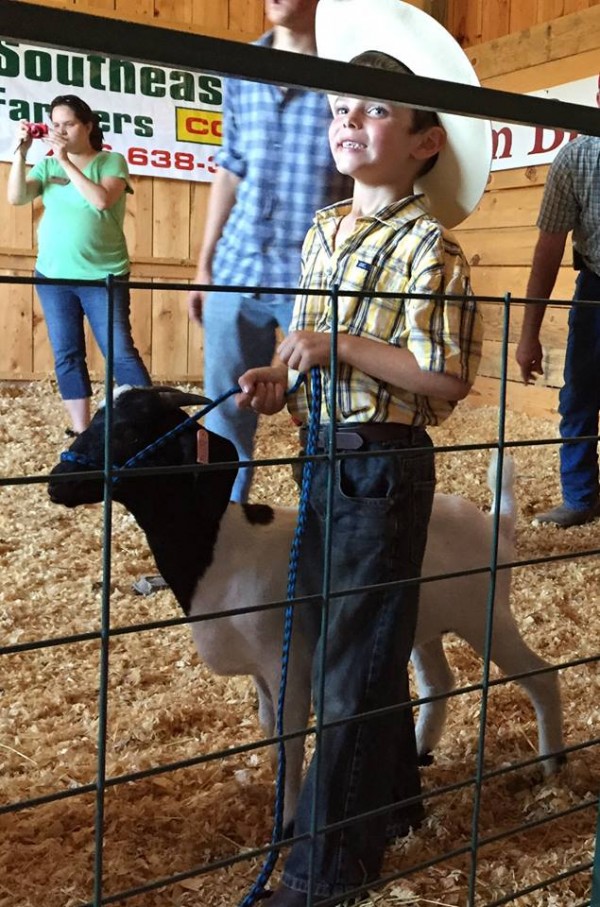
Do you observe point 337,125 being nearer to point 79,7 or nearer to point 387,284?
point 387,284

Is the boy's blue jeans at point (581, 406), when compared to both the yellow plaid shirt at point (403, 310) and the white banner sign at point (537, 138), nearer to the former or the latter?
the white banner sign at point (537, 138)

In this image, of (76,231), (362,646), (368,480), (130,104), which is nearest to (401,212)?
(368,480)

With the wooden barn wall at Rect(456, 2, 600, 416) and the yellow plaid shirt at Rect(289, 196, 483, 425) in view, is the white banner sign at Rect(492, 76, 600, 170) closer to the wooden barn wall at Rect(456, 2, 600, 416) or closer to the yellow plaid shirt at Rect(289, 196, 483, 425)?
the wooden barn wall at Rect(456, 2, 600, 416)

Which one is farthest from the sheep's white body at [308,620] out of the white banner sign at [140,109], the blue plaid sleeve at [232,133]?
the white banner sign at [140,109]

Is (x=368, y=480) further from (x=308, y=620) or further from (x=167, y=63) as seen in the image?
(x=167, y=63)

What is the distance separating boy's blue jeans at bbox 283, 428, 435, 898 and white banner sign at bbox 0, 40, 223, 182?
485 cm

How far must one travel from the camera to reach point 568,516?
3.66 m

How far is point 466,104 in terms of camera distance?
3.43ft

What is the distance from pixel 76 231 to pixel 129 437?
2.95 m

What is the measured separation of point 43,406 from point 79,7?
259 centimetres

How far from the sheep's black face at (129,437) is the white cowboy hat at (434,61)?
51 centimetres

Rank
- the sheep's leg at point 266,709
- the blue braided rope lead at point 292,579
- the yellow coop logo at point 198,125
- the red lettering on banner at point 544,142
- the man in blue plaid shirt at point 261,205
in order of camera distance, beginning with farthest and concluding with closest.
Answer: the yellow coop logo at point 198,125, the red lettering on banner at point 544,142, the man in blue plaid shirt at point 261,205, the sheep's leg at point 266,709, the blue braided rope lead at point 292,579

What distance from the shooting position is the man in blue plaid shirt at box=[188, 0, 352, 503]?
7.22 feet

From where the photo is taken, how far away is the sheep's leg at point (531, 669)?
70.9 inches
